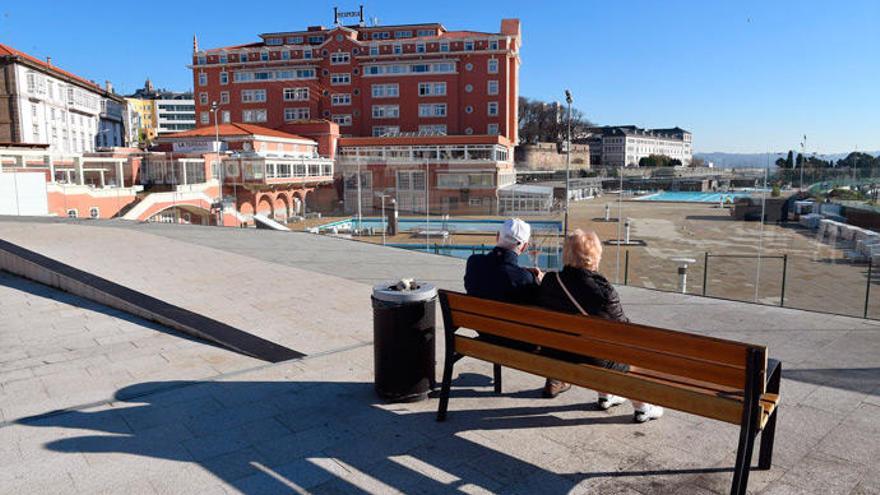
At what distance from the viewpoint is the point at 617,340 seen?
3.30 metres

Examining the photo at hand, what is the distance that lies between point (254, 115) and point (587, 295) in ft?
217

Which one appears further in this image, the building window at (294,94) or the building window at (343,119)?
the building window at (294,94)

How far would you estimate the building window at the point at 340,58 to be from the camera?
2457 inches

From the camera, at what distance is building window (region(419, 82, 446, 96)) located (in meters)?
61.4

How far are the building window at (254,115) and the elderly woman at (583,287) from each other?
65298 mm

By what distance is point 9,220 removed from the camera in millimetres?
15156

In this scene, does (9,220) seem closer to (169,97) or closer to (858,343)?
(858,343)

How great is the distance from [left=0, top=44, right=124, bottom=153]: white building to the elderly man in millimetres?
47494

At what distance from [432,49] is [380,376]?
60494 millimetres

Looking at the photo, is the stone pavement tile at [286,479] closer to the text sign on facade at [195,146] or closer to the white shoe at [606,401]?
the white shoe at [606,401]

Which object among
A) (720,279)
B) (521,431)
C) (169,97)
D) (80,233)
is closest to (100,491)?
→ (521,431)

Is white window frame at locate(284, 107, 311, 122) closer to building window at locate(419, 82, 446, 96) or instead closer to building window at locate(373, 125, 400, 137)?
building window at locate(373, 125, 400, 137)

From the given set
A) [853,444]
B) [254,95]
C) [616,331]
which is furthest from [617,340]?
[254,95]

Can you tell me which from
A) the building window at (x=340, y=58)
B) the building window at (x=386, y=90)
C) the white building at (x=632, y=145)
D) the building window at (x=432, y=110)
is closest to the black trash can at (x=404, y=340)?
the building window at (x=432, y=110)
